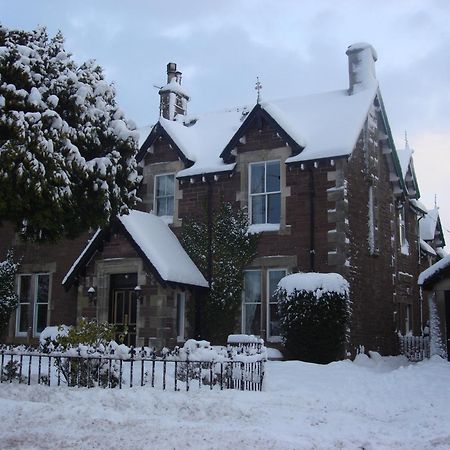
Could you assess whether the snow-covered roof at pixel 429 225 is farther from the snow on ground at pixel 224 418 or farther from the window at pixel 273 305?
the snow on ground at pixel 224 418

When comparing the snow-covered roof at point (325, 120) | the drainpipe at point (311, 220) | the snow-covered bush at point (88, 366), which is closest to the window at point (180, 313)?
the drainpipe at point (311, 220)

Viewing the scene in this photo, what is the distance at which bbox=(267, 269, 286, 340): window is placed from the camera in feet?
64.1

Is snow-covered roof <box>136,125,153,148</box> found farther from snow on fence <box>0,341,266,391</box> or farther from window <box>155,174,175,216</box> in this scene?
snow on fence <box>0,341,266,391</box>

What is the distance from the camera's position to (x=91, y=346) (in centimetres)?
1200

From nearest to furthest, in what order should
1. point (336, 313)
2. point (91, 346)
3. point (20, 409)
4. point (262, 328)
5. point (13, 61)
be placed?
point (20, 409) → point (91, 346) → point (13, 61) → point (336, 313) → point (262, 328)

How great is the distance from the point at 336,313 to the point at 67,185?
848 cm

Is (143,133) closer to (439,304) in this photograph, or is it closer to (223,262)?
(223,262)

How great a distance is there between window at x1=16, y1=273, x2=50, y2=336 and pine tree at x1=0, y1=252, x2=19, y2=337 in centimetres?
43

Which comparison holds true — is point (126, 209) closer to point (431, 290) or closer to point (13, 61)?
point (13, 61)

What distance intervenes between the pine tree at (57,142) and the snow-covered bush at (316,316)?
5665 millimetres

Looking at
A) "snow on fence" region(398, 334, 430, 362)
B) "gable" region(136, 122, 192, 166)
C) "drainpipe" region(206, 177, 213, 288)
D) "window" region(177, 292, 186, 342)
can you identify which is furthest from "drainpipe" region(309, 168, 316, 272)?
"snow on fence" region(398, 334, 430, 362)

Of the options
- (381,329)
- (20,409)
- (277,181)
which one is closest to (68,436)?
(20,409)

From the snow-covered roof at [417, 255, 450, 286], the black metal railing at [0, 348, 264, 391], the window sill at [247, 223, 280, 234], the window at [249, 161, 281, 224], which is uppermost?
the window at [249, 161, 281, 224]

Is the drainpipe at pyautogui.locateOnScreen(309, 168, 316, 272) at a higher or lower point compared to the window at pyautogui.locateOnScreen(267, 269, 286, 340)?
higher
